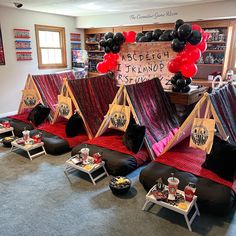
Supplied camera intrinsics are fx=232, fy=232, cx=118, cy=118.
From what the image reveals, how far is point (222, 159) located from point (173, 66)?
6.31 ft

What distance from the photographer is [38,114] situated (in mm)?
4125

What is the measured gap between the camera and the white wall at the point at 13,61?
5.31 meters

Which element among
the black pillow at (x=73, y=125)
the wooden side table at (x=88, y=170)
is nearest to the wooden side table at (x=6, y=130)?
the black pillow at (x=73, y=125)

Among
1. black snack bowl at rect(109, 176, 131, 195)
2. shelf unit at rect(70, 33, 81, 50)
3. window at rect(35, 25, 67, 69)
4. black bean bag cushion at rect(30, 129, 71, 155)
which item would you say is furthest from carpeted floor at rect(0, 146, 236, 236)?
shelf unit at rect(70, 33, 81, 50)

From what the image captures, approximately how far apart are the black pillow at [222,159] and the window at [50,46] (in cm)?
512

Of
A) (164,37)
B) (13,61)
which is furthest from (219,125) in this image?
(13,61)

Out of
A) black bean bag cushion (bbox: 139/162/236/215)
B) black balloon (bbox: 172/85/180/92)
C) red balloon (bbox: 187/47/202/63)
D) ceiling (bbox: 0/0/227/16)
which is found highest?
ceiling (bbox: 0/0/227/16)

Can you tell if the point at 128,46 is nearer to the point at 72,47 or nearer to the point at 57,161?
the point at 57,161

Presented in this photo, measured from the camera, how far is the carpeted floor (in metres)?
2.03

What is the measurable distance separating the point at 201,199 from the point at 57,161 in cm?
199

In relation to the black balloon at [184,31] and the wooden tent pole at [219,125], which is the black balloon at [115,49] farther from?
the wooden tent pole at [219,125]

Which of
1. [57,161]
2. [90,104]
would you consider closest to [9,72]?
[90,104]

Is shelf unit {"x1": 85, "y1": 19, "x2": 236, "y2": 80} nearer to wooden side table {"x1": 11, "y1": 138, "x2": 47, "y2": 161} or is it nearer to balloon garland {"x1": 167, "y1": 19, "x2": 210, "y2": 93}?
balloon garland {"x1": 167, "y1": 19, "x2": 210, "y2": 93}

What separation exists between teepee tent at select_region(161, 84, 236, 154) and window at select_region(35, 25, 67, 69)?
4.65 meters
